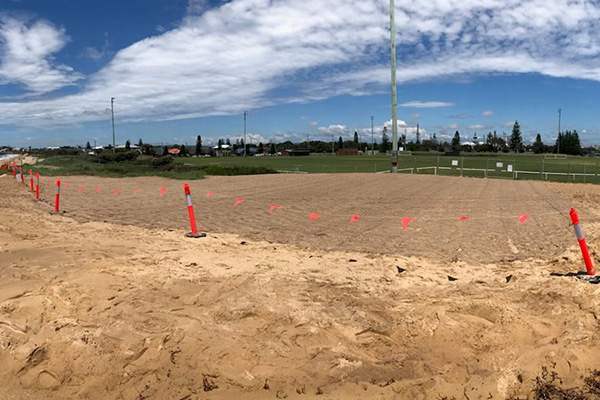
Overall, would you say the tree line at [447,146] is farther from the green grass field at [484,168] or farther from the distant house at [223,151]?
the green grass field at [484,168]

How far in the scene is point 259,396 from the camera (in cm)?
370

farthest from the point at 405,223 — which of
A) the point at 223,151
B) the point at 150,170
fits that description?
the point at 223,151

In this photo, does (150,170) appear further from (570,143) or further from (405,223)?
(570,143)

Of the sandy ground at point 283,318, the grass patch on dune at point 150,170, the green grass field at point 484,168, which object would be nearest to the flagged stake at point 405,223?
the sandy ground at point 283,318

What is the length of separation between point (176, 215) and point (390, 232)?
6720 mm

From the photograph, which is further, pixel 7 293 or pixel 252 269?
pixel 252 269

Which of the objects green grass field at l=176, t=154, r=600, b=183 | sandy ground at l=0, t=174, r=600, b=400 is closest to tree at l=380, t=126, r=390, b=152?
green grass field at l=176, t=154, r=600, b=183

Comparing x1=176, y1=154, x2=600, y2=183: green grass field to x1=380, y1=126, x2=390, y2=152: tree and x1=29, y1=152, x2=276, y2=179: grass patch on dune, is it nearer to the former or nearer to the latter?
x1=29, y1=152, x2=276, y2=179: grass patch on dune

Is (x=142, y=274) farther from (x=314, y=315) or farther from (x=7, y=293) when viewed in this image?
(x=314, y=315)

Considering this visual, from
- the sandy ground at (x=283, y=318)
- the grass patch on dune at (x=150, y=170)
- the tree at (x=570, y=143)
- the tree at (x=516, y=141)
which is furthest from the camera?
the tree at (x=516, y=141)

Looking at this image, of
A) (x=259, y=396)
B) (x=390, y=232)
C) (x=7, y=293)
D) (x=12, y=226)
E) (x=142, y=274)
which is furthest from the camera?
(x=390, y=232)

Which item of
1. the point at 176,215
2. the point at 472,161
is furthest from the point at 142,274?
the point at 472,161

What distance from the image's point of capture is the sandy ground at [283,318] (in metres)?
3.86

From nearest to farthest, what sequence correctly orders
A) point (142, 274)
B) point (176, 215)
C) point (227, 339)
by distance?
point (227, 339), point (142, 274), point (176, 215)
